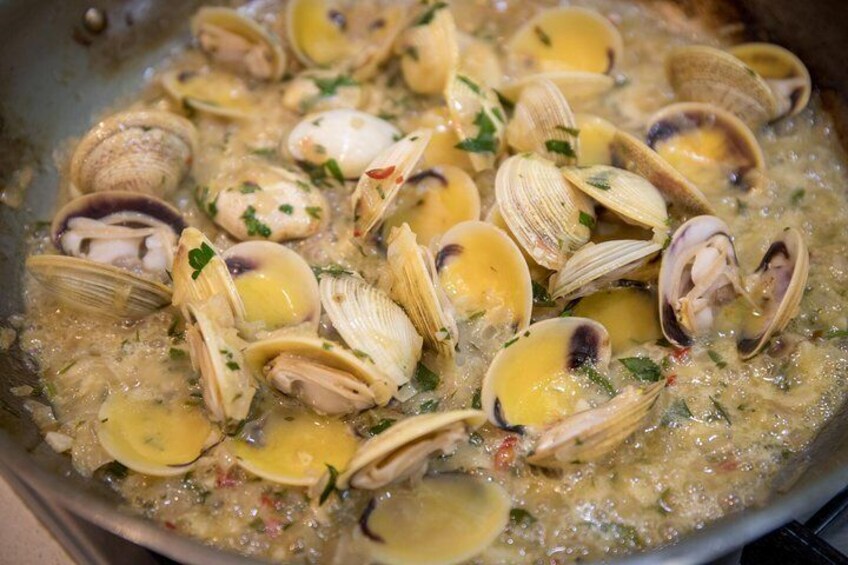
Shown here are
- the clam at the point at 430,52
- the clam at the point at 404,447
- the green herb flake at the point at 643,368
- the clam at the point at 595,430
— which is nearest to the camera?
the clam at the point at 404,447

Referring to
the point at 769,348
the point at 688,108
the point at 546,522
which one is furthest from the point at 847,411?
the point at 688,108

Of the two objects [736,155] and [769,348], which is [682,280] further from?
[736,155]

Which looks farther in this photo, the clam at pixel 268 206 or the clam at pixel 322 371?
the clam at pixel 268 206

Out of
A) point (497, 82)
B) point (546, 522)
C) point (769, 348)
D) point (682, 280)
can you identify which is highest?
point (497, 82)

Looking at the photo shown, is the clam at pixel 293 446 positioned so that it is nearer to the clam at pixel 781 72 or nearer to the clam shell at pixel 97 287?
the clam shell at pixel 97 287

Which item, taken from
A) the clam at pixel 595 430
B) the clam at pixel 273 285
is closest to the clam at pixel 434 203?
the clam at pixel 273 285

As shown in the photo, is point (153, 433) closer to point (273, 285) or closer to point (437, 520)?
point (273, 285)
